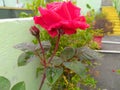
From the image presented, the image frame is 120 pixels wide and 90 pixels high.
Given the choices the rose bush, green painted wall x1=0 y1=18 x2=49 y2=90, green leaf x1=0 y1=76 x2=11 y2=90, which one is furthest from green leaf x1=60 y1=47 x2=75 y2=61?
green painted wall x1=0 y1=18 x2=49 y2=90

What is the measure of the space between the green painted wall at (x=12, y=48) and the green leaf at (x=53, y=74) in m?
0.41

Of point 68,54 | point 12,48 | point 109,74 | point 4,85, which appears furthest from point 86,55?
point 109,74

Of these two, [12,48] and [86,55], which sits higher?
[86,55]

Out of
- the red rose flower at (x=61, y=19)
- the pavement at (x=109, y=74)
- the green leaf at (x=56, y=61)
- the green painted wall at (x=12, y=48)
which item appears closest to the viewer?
the red rose flower at (x=61, y=19)

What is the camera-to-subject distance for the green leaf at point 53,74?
2.26ft

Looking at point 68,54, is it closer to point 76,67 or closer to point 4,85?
point 76,67

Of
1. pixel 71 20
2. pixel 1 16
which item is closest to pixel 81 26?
pixel 71 20

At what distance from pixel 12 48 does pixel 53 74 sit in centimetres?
50

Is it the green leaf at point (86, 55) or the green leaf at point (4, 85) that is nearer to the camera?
the green leaf at point (4, 85)

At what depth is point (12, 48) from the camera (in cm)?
114

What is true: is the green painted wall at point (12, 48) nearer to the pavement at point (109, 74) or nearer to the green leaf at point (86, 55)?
the green leaf at point (86, 55)

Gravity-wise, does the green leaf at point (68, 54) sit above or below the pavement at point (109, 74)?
above

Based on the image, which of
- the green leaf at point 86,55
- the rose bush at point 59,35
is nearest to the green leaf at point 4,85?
the rose bush at point 59,35

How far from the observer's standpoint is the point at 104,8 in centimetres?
910
